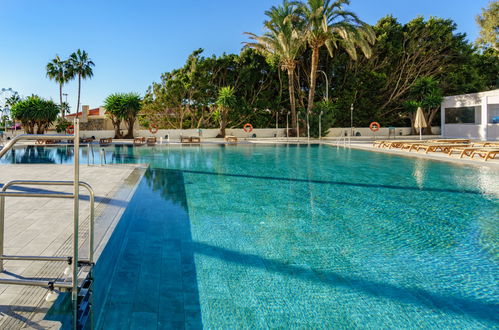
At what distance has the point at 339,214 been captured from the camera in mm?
6926

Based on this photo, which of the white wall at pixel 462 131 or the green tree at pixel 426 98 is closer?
the white wall at pixel 462 131

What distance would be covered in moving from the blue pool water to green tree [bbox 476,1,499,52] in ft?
117

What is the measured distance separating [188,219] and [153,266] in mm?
2106

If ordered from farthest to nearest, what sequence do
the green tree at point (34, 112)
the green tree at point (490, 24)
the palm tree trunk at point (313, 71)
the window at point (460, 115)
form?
the green tree at point (490, 24), the green tree at point (34, 112), the palm tree trunk at point (313, 71), the window at point (460, 115)

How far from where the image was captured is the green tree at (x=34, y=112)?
33.4 m

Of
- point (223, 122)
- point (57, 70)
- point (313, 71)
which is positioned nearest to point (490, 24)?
point (313, 71)

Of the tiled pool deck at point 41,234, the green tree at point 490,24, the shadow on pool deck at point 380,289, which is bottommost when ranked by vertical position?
the shadow on pool deck at point 380,289

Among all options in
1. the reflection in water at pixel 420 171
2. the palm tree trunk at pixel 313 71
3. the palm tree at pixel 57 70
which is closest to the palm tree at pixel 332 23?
the palm tree trunk at pixel 313 71

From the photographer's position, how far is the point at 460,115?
106 ft

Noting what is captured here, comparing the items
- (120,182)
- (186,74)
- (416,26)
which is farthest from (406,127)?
(120,182)

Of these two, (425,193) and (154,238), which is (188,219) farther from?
(425,193)

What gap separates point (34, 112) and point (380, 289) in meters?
36.0

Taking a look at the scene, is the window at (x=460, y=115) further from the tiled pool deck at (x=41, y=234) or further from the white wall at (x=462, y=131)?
the tiled pool deck at (x=41, y=234)

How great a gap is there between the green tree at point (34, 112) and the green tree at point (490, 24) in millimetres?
41385
